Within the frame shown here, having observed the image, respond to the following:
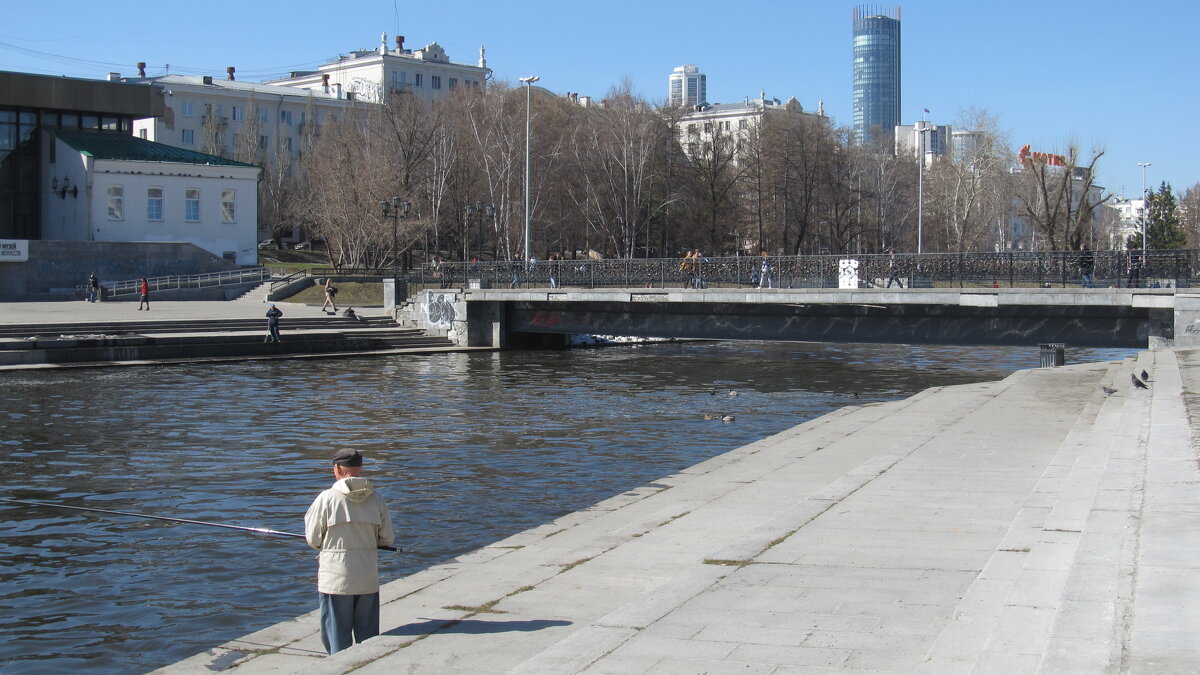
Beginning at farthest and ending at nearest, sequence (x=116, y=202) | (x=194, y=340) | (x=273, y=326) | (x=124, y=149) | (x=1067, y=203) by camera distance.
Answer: (x=1067, y=203), (x=124, y=149), (x=116, y=202), (x=273, y=326), (x=194, y=340)

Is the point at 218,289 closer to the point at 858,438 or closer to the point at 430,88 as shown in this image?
the point at 858,438

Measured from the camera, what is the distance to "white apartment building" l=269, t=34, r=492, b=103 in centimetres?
11306

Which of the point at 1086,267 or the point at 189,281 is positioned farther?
the point at 189,281

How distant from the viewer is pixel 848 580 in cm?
835

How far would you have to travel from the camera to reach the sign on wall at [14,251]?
2036 inches

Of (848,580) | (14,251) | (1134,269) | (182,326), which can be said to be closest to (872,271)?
(1134,269)

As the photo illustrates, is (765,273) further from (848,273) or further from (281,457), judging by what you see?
(281,457)

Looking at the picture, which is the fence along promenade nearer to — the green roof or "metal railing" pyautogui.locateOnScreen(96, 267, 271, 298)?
"metal railing" pyautogui.locateOnScreen(96, 267, 271, 298)

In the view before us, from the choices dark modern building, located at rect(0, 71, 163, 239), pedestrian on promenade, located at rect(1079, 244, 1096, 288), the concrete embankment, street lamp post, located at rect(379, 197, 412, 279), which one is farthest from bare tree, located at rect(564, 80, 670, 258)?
the concrete embankment

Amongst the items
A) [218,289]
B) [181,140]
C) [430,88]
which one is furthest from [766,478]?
[430,88]

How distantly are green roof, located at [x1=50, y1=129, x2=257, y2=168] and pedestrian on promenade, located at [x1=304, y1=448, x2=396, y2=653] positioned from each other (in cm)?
5596

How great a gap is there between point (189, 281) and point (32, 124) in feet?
45.6

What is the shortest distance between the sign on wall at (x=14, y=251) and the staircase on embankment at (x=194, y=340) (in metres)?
15.6

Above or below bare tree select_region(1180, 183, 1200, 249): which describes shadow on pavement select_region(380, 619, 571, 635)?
below
